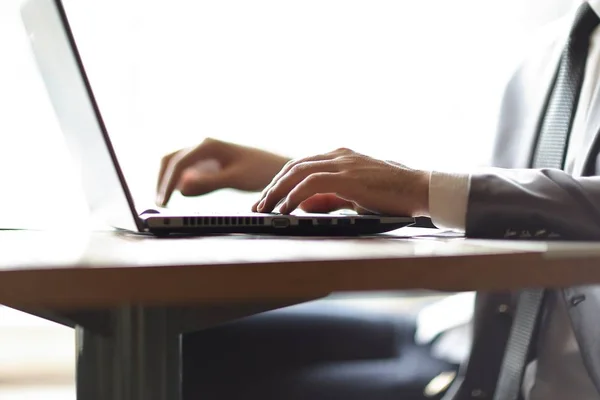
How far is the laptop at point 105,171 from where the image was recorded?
1.72ft

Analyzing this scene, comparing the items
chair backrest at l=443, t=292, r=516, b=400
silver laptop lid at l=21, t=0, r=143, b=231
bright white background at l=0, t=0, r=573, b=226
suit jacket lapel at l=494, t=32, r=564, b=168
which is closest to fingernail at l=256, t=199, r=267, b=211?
silver laptop lid at l=21, t=0, r=143, b=231

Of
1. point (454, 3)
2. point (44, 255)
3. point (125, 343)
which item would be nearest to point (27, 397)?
point (125, 343)

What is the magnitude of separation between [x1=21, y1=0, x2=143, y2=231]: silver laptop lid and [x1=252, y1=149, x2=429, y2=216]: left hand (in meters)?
0.17

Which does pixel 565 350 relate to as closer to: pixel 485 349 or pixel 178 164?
pixel 485 349

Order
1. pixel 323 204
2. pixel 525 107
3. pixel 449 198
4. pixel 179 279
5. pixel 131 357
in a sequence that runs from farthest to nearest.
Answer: pixel 525 107, pixel 323 204, pixel 449 198, pixel 131 357, pixel 179 279

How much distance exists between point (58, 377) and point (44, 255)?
48.8 inches

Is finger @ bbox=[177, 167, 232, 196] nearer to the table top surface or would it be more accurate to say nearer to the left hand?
the left hand

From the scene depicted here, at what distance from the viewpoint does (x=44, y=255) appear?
40cm

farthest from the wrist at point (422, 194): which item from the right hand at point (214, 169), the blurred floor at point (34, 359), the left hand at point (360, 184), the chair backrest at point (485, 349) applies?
the blurred floor at point (34, 359)

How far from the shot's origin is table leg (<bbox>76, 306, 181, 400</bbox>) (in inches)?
19.9

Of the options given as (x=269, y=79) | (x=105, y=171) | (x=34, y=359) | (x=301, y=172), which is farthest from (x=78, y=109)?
(x=34, y=359)

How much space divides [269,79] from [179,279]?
1232 millimetres

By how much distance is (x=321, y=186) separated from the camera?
2.10 ft

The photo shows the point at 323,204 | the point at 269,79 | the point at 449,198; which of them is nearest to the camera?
the point at 449,198
